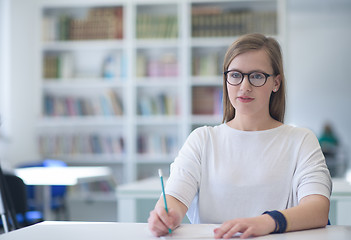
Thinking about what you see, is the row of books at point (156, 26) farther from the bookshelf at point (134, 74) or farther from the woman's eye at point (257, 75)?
the woman's eye at point (257, 75)

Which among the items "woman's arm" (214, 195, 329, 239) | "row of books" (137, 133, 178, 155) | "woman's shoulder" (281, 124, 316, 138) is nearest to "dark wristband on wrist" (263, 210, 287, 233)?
"woman's arm" (214, 195, 329, 239)

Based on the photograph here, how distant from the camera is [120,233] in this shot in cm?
123

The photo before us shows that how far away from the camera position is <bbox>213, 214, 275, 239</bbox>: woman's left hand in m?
1.17

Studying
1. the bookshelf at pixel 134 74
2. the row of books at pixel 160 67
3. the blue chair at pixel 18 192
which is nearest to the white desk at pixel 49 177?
the blue chair at pixel 18 192

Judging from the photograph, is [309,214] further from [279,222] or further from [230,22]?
[230,22]

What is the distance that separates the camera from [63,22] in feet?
17.7

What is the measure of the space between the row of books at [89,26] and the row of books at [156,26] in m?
0.23

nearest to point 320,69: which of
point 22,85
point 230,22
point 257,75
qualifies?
point 230,22

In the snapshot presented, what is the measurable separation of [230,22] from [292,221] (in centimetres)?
409

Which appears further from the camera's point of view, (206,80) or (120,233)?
(206,80)

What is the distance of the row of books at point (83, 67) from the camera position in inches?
212

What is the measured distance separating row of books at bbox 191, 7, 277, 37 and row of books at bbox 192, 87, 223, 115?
1.97ft

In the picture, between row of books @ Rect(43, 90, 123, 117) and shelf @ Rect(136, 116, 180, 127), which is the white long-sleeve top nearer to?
shelf @ Rect(136, 116, 180, 127)

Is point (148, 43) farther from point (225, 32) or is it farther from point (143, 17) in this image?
point (225, 32)
